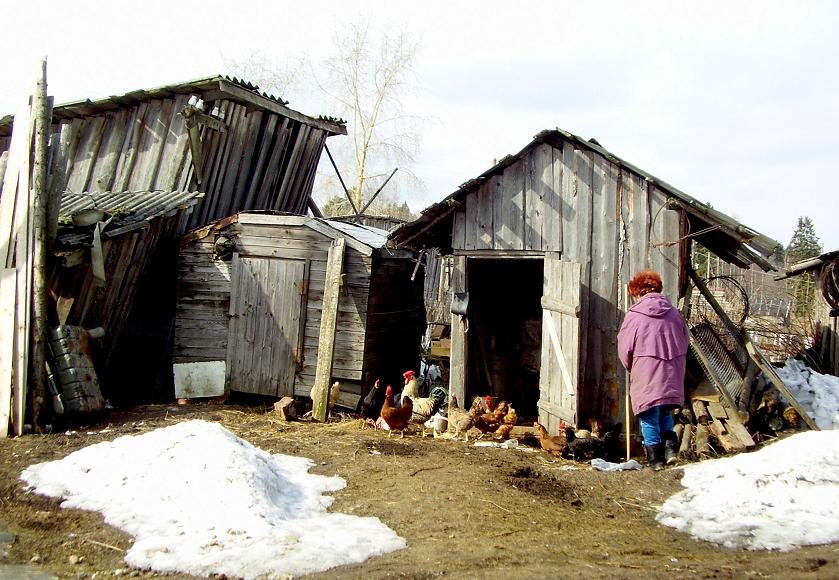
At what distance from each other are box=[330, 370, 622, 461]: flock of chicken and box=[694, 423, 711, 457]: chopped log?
2.97 feet

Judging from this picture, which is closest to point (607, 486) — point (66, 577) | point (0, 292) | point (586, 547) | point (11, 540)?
point (586, 547)

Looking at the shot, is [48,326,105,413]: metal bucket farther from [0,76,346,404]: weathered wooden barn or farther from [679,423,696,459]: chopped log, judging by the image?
[679,423,696,459]: chopped log

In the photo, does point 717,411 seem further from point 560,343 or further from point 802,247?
point 802,247

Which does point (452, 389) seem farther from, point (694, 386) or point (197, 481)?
point (197, 481)

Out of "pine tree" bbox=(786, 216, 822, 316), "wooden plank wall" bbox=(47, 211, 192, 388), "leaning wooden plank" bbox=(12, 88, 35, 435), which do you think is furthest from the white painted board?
"pine tree" bbox=(786, 216, 822, 316)

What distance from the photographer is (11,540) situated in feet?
15.0

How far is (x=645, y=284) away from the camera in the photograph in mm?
6816

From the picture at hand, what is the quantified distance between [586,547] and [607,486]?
1.83 m

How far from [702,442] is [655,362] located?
1466mm

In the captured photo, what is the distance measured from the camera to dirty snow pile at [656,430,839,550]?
183 inches

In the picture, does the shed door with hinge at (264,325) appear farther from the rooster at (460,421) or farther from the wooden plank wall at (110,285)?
the rooster at (460,421)

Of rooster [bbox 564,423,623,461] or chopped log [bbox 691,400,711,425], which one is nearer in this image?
rooster [bbox 564,423,623,461]

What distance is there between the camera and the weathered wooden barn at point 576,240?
7898 mm

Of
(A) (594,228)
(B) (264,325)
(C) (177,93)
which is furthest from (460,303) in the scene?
(C) (177,93)
